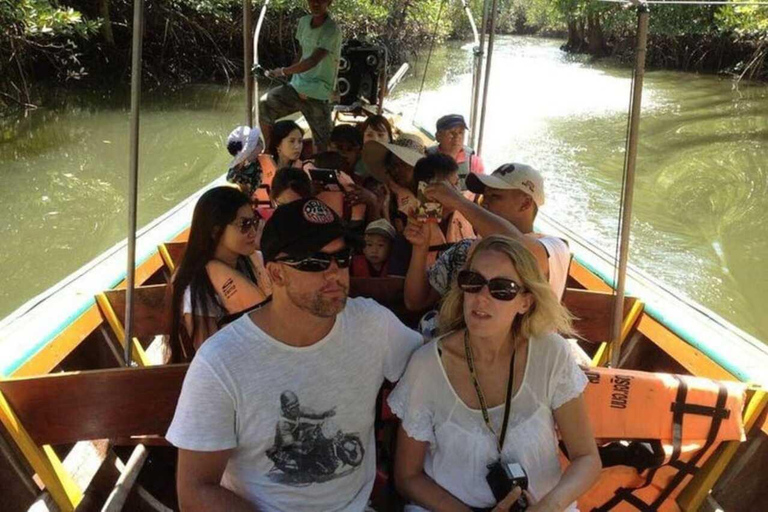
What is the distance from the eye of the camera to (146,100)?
47.4 ft

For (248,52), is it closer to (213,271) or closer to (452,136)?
(452,136)

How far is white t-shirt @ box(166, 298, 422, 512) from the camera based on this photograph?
1396mm

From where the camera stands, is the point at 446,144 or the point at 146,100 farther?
the point at 146,100

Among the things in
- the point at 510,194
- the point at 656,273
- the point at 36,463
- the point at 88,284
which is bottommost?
the point at 656,273

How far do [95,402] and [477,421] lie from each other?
1.17 m

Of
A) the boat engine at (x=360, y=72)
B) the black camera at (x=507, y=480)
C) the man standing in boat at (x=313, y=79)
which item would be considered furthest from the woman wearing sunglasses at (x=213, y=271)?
the boat engine at (x=360, y=72)

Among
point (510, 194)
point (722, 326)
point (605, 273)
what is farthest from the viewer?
point (605, 273)

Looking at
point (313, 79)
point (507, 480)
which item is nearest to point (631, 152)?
point (507, 480)

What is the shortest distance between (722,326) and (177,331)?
202cm

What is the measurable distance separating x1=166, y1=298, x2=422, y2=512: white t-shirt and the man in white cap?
1.66ft

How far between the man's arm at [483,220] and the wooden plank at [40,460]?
1.41 meters

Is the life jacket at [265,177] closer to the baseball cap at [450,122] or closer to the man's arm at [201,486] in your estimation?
the baseball cap at [450,122]

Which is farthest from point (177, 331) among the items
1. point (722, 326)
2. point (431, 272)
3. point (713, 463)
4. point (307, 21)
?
point (307, 21)

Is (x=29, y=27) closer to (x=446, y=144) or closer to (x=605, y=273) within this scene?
(x=446, y=144)
